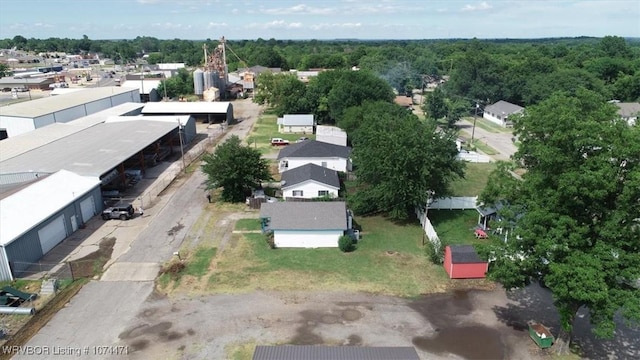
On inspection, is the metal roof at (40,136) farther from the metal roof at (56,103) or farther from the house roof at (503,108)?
the house roof at (503,108)

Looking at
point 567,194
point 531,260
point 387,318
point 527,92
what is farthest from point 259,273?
point 527,92

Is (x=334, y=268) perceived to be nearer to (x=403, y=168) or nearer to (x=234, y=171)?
(x=403, y=168)

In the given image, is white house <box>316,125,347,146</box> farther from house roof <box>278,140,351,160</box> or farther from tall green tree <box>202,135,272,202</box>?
tall green tree <box>202,135,272,202</box>

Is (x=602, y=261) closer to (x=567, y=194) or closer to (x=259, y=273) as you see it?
(x=567, y=194)

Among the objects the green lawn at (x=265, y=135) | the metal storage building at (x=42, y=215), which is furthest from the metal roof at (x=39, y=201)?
the green lawn at (x=265, y=135)

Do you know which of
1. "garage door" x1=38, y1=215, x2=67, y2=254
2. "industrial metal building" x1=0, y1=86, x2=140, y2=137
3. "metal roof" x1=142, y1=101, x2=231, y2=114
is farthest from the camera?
"metal roof" x1=142, y1=101, x2=231, y2=114

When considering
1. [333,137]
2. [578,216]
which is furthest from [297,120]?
[578,216]

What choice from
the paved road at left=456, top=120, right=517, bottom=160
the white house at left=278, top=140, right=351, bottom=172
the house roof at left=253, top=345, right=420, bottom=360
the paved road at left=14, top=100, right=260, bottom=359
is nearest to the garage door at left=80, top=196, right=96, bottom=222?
the paved road at left=14, top=100, right=260, bottom=359
